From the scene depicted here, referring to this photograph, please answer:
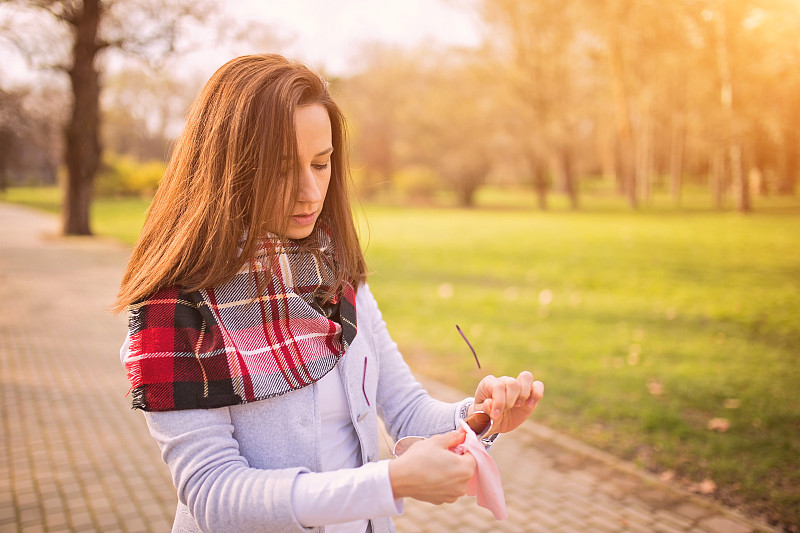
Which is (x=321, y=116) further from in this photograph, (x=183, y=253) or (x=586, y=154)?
(x=586, y=154)

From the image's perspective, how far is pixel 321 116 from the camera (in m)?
1.54

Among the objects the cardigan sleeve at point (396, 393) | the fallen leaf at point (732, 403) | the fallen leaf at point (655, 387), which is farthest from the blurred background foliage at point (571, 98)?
the cardigan sleeve at point (396, 393)

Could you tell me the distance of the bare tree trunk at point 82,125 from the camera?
16.7 m

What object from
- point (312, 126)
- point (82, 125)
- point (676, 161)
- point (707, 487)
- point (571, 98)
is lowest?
point (707, 487)

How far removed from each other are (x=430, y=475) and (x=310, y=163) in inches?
31.4

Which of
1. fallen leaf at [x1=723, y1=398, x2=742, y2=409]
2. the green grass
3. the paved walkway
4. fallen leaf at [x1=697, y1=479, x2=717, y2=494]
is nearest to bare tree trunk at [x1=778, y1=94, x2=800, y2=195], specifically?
the green grass

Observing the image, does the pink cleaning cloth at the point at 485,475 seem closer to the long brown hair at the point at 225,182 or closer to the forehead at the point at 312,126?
the long brown hair at the point at 225,182

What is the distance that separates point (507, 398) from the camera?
5.06 ft

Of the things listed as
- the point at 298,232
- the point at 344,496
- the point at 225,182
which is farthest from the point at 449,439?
the point at 225,182

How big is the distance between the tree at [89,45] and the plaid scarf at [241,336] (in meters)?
17.4

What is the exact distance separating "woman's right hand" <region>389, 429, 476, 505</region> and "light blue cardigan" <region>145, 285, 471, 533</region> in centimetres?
22

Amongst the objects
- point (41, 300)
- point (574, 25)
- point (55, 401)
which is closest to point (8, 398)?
point (55, 401)

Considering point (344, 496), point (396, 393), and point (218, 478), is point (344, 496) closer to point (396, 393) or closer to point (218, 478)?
point (218, 478)

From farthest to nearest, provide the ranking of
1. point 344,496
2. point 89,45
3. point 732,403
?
point 89,45 → point 732,403 → point 344,496
